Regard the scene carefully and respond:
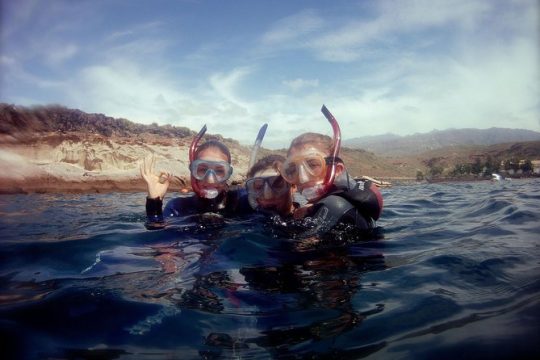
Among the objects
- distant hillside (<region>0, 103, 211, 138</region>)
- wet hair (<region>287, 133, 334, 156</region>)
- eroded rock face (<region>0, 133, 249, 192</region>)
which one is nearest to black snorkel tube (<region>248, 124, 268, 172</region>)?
wet hair (<region>287, 133, 334, 156</region>)

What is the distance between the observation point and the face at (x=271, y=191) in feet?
14.3

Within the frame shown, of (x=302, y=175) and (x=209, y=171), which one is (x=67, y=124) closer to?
(x=209, y=171)

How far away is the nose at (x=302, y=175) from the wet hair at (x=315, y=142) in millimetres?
363

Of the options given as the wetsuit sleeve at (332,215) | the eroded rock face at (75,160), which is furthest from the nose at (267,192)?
the eroded rock face at (75,160)

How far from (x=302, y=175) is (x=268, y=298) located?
1825 millimetres

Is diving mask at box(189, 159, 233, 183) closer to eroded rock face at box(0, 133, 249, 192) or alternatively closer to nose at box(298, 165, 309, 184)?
nose at box(298, 165, 309, 184)

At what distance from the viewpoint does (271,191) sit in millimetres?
4359

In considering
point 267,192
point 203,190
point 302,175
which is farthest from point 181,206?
point 302,175

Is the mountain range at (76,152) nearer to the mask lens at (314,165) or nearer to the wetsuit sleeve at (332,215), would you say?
the mask lens at (314,165)

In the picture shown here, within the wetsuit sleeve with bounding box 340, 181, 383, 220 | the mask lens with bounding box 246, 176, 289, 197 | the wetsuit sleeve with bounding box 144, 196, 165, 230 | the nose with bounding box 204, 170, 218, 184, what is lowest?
the wetsuit sleeve with bounding box 144, 196, 165, 230

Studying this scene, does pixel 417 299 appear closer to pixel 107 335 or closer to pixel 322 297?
pixel 322 297

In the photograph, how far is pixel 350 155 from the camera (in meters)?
33.4

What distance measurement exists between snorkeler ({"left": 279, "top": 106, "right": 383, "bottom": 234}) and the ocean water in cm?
32

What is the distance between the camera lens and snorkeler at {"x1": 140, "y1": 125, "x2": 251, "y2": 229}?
15.1 ft
